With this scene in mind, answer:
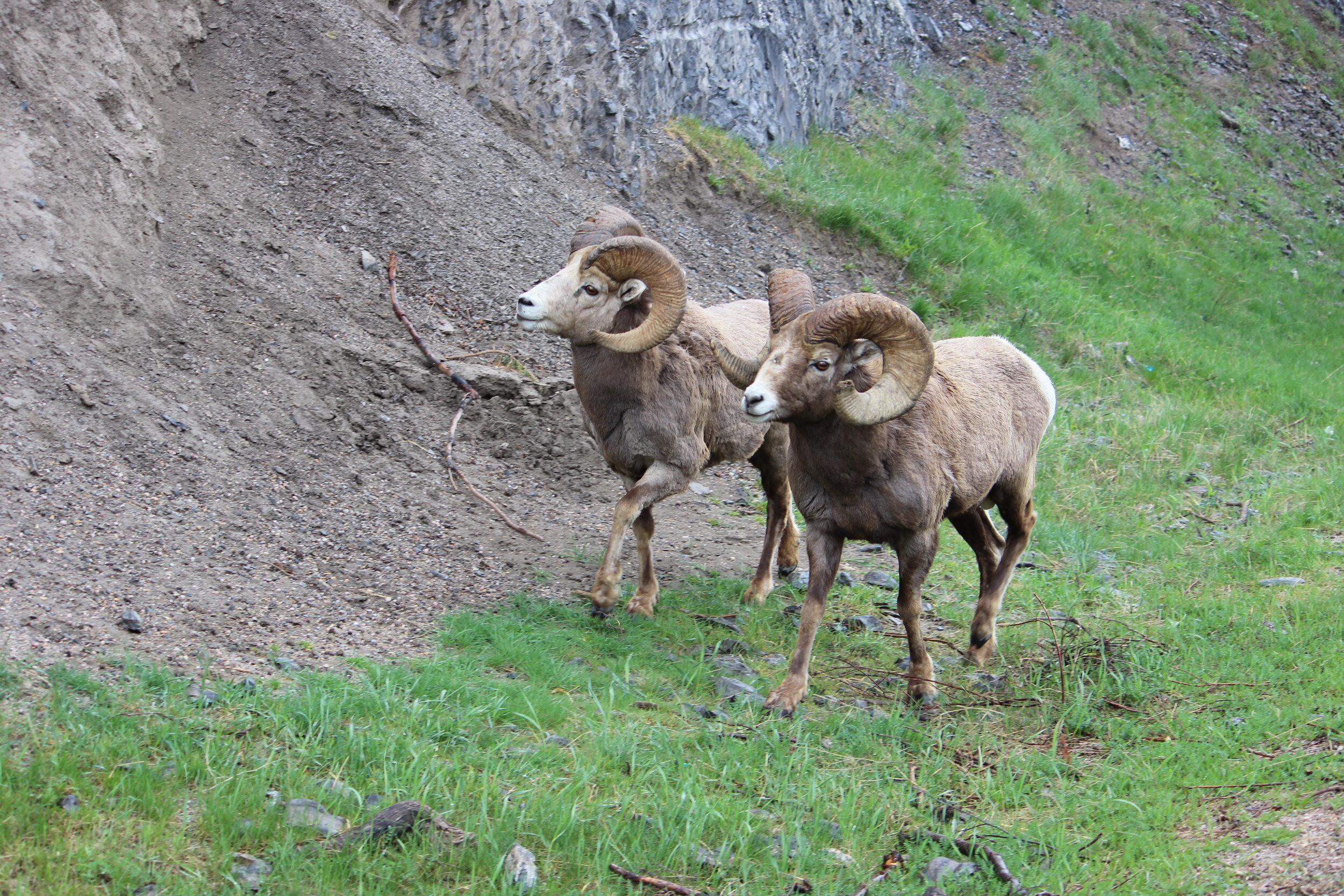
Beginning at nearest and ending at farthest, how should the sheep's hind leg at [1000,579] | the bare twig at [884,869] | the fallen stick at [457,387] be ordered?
the bare twig at [884,869] → the sheep's hind leg at [1000,579] → the fallen stick at [457,387]

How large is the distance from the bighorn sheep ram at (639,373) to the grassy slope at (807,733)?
71 centimetres

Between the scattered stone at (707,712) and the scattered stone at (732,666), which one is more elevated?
the scattered stone at (707,712)

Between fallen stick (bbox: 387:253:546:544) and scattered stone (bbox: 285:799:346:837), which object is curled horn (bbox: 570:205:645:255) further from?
scattered stone (bbox: 285:799:346:837)

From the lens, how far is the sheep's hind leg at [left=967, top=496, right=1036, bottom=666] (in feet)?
22.6

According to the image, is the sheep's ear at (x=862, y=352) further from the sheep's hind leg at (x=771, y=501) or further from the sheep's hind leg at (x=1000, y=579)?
the sheep's hind leg at (x=771, y=501)

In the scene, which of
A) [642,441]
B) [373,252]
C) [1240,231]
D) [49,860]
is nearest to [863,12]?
[1240,231]

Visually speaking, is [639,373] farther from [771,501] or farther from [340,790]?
[340,790]

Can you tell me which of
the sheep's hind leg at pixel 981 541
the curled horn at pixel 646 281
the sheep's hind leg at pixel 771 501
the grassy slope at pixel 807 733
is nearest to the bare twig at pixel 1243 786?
the grassy slope at pixel 807 733

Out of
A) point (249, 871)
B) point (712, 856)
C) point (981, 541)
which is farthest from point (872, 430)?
point (249, 871)

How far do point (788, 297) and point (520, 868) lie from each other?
130 inches

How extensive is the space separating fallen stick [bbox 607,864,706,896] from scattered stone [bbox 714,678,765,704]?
1.78 m

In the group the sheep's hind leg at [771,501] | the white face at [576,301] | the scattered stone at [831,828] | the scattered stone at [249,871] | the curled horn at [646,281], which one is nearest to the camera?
the scattered stone at [249,871]

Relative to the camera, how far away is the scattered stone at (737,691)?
19.2 ft

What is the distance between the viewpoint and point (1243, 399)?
1295 centimetres
